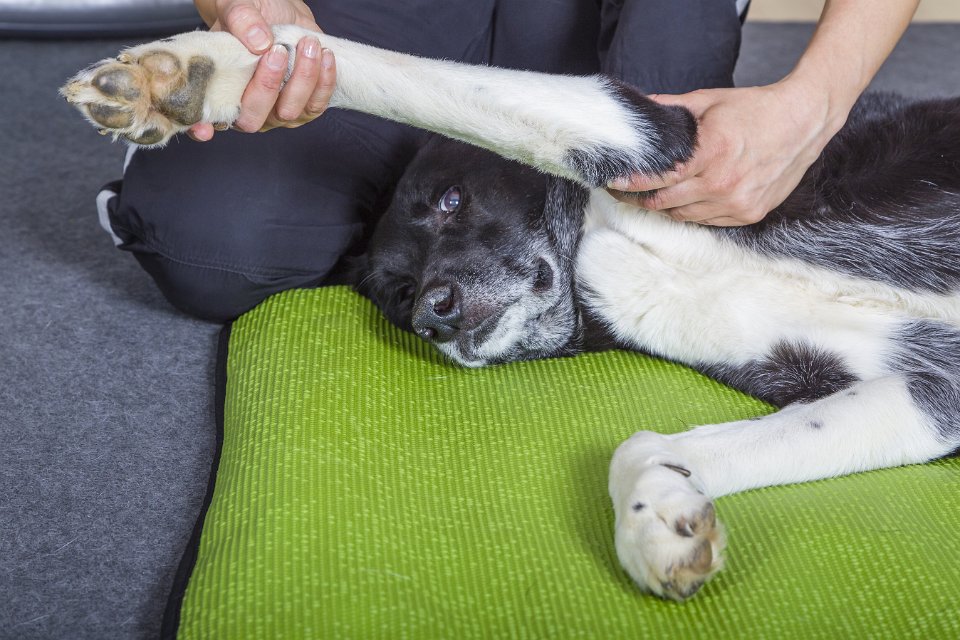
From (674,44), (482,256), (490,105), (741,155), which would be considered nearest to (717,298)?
(741,155)

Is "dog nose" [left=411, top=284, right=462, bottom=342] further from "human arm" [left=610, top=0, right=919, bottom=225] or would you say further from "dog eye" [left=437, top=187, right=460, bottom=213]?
"human arm" [left=610, top=0, right=919, bottom=225]

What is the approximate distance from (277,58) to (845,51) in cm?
92

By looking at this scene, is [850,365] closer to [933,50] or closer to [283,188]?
[283,188]

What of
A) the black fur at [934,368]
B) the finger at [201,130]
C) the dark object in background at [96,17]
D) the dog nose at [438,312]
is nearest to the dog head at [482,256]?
the dog nose at [438,312]

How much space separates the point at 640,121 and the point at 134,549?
1.00m

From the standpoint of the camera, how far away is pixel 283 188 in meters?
1.84

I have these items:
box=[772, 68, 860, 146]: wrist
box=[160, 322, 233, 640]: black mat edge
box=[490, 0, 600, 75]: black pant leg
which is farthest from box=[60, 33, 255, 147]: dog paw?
box=[490, 0, 600, 75]: black pant leg

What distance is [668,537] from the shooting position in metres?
1.04

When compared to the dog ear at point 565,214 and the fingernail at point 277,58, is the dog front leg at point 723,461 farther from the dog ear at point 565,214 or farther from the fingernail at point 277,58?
the fingernail at point 277,58

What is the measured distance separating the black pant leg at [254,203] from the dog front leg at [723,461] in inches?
34.9

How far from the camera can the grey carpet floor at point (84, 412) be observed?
50.8 inches

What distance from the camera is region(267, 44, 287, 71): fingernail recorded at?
1192 millimetres

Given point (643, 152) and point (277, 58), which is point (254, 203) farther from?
point (643, 152)

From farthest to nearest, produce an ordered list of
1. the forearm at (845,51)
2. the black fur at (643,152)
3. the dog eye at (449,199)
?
the dog eye at (449,199)
the forearm at (845,51)
the black fur at (643,152)
